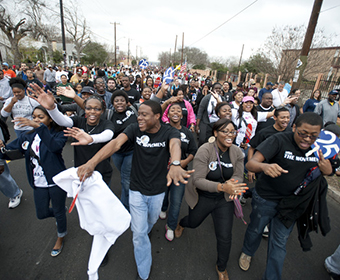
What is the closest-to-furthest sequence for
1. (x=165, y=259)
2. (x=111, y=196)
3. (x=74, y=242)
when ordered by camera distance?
1. (x=111, y=196)
2. (x=165, y=259)
3. (x=74, y=242)

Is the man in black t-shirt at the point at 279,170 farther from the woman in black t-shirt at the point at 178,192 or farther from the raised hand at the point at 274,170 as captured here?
the woman in black t-shirt at the point at 178,192

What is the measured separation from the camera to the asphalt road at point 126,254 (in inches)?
97.5

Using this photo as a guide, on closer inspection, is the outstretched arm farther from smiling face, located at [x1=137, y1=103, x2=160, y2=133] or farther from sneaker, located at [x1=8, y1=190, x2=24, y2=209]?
sneaker, located at [x1=8, y1=190, x2=24, y2=209]

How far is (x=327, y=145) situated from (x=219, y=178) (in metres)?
1.16

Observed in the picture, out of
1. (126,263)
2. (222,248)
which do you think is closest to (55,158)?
(126,263)

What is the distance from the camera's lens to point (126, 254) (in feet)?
9.02

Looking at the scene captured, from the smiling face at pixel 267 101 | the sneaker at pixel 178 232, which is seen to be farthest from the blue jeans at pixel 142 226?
the smiling face at pixel 267 101

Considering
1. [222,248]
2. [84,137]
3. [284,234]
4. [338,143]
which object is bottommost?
[222,248]

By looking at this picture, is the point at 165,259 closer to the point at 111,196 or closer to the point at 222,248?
the point at 222,248

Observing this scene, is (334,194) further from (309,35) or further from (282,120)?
(309,35)

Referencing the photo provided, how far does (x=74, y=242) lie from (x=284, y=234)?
2.81 m

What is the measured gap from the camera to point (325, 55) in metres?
13.7

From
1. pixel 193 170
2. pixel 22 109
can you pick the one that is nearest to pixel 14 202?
pixel 22 109

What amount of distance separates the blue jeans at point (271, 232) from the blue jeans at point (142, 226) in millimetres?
1213
